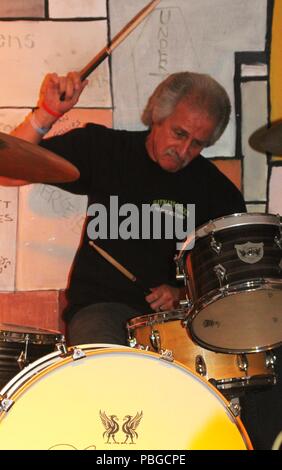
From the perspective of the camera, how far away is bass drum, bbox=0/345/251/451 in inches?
57.9

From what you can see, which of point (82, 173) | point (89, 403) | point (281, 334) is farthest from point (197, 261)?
point (82, 173)

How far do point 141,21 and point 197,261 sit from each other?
126cm

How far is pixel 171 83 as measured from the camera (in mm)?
2859

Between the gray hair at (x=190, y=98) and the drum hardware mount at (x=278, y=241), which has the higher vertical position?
the gray hair at (x=190, y=98)

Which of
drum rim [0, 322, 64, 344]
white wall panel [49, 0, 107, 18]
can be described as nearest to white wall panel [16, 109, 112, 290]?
white wall panel [49, 0, 107, 18]

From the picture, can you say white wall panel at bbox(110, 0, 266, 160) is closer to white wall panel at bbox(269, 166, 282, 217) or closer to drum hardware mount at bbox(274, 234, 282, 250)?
white wall panel at bbox(269, 166, 282, 217)

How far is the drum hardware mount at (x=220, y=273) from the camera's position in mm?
1919

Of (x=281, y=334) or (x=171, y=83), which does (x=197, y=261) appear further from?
(x=171, y=83)

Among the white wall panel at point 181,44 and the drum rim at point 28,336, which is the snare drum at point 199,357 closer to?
the drum rim at point 28,336

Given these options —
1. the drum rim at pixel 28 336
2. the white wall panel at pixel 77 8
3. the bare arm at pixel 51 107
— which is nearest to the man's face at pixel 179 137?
the bare arm at pixel 51 107

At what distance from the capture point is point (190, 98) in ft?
9.29

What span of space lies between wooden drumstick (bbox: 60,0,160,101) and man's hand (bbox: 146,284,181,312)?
85cm

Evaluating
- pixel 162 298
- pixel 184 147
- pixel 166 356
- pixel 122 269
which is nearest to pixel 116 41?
pixel 184 147

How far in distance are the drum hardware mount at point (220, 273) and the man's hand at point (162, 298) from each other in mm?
497
